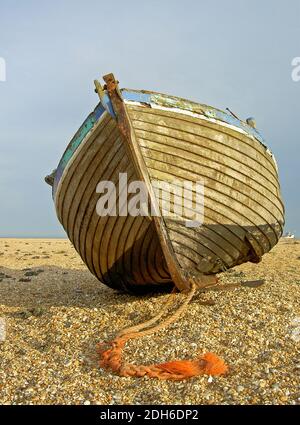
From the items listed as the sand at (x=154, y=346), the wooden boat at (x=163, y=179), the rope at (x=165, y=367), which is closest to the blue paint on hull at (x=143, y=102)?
A: the wooden boat at (x=163, y=179)

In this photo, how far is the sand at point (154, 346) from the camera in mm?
4539

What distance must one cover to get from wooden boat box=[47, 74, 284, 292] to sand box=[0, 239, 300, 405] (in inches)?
29.0

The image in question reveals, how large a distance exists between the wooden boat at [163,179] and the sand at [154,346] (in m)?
0.74

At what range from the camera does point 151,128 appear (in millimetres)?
6613

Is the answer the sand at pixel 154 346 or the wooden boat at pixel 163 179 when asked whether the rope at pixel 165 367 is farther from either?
the wooden boat at pixel 163 179

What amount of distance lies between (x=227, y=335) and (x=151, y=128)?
3.17 metres

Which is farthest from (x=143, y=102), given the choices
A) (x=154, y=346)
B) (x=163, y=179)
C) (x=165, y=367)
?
(x=165, y=367)

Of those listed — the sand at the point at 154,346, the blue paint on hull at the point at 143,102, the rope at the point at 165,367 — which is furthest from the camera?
the blue paint on hull at the point at 143,102

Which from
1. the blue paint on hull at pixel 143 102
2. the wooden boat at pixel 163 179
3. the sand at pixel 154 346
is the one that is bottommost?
the sand at pixel 154 346

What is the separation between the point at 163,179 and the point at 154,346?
2436 millimetres

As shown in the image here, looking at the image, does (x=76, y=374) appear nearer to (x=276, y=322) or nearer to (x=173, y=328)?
(x=173, y=328)

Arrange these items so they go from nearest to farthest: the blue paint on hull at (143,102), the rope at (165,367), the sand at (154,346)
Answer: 1. the sand at (154,346)
2. the rope at (165,367)
3. the blue paint on hull at (143,102)

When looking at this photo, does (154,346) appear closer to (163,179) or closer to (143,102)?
(163,179)

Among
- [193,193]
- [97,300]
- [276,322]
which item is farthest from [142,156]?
[97,300]
